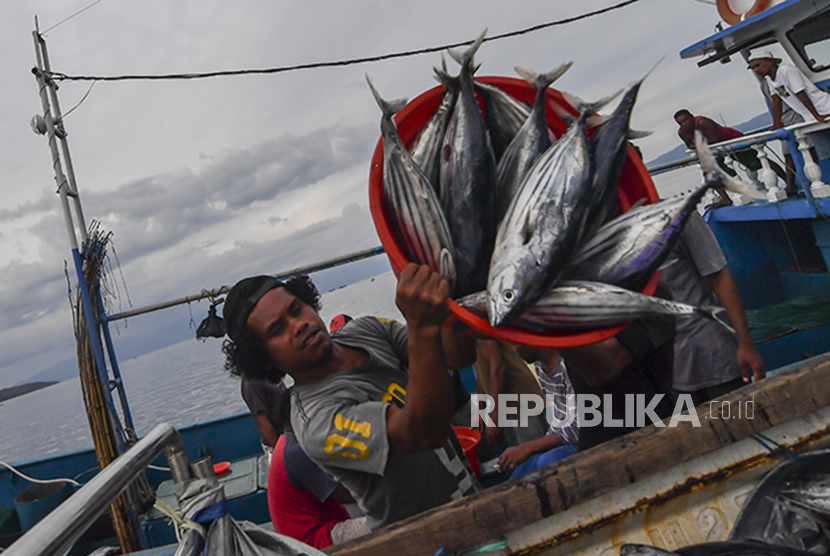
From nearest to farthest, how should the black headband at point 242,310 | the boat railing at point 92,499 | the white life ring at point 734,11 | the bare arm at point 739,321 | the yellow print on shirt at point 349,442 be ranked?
the boat railing at point 92,499, the yellow print on shirt at point 349,442, the black headband at point 242,310, the bare arm at point 739,321, the white life ring at point 734,11

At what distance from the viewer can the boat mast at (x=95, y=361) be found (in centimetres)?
354

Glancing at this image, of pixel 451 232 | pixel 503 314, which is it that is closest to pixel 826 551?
pixel 503 314

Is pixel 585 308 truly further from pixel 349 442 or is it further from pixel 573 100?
pixel 349 442

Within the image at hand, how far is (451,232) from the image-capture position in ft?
3.28

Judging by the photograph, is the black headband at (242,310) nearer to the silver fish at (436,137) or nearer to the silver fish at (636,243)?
the silver fish at (436,137)

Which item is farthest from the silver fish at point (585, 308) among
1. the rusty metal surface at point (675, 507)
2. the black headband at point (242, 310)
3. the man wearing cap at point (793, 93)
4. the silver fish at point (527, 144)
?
the man wearing cap at point (793, 93)

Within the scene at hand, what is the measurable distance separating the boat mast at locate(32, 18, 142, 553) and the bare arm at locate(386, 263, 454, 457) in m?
3.42

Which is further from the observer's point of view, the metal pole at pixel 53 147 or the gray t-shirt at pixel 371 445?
the metal pole at pixel 53 147

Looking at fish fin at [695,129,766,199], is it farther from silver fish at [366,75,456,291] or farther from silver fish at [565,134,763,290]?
silver fish at [366,75,456,291]

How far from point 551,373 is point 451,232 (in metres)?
1.23

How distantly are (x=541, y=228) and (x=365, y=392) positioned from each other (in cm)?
77

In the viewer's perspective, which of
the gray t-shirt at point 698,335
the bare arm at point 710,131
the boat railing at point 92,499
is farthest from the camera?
the bare arm at point 710,131

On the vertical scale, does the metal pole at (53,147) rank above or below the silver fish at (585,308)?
above

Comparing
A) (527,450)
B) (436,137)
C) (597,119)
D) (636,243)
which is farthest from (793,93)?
(436,137)
